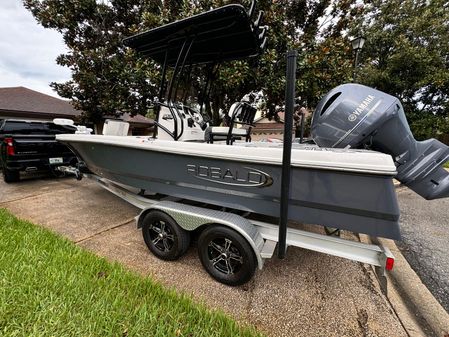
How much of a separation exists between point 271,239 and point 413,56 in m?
15.4

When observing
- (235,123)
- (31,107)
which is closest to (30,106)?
(31,107)

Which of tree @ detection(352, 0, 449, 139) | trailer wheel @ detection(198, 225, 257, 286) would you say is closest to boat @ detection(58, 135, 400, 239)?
trailer wheel @ detection(198, 225, 257, 286)

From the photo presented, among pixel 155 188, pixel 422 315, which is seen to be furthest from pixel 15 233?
pixel 422 315

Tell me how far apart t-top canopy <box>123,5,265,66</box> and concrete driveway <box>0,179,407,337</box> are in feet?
8.03

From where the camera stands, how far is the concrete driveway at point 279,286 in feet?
5.57

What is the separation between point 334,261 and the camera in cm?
252

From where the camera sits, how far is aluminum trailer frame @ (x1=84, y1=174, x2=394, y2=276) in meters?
1.76

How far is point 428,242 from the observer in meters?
3.14

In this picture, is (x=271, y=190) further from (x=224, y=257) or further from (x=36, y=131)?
(x=36, y=131)

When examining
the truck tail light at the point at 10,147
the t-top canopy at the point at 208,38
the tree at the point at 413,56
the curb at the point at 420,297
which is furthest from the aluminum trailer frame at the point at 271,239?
the tree at the point at 413,56

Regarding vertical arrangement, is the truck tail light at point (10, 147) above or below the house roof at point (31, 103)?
below

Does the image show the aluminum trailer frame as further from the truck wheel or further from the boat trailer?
the truck wheel

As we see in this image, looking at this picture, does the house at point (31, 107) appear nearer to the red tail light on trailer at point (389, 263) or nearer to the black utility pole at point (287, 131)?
the black utility pole at point (287, 131)

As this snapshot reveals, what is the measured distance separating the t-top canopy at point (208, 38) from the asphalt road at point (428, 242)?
3290 millimetres
